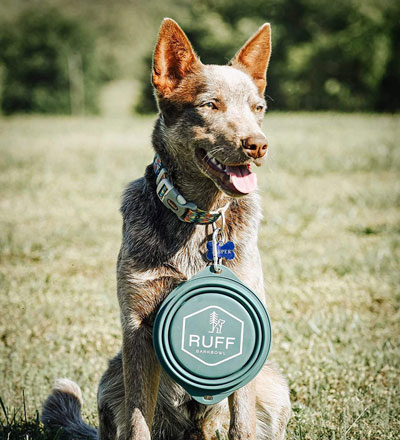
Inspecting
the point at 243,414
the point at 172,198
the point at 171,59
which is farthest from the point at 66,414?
the point at 171,59

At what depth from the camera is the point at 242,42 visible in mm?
37156

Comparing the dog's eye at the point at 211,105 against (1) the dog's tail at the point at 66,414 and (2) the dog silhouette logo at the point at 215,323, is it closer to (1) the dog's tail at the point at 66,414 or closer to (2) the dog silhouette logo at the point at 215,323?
(2) the dog silhouette logo at the point at 215,323

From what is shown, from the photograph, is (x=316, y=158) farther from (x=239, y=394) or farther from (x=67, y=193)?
(x=239, y=394)

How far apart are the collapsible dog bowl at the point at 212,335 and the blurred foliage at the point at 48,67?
48.1 meters

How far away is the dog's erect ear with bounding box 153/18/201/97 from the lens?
282cm

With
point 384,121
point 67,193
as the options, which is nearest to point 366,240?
point 67,193

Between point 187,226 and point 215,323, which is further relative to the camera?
point 187,226

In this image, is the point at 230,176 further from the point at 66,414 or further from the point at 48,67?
the point at 48,67

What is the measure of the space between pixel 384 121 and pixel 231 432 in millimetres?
24005

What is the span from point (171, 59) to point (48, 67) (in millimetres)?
50198

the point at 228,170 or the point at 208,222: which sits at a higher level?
the point at 228,170

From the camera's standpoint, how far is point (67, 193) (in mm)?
11164

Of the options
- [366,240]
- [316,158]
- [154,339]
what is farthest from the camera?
[316,158]

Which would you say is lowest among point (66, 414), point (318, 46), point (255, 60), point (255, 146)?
point (318, 46)
